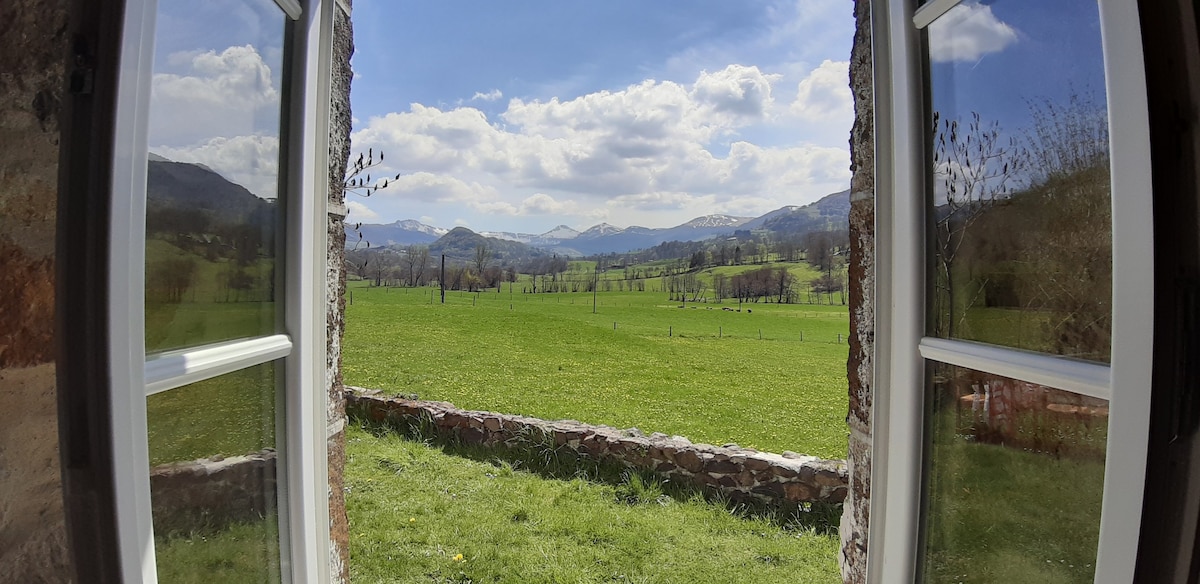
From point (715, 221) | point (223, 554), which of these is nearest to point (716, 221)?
point (715, 221)

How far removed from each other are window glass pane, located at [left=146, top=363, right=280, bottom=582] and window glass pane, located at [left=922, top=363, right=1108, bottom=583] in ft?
3.15

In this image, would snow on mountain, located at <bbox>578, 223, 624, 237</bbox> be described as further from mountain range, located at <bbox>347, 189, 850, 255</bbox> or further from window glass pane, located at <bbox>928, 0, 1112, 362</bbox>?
window glass pane, located at <bbox>928, 0, 1112, 362</bbox>

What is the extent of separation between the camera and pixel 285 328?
92 centimetres

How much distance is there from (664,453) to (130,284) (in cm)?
401

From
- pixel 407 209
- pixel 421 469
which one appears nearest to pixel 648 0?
pixel 407 209

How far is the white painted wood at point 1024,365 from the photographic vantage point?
0.56m

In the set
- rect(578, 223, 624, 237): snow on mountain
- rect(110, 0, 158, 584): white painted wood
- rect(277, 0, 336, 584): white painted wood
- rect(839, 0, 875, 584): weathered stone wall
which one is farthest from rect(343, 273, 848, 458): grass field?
rect(578, 223, 624, 237): snow on mountain

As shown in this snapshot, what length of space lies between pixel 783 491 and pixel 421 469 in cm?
260

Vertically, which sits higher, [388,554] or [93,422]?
[93,422]

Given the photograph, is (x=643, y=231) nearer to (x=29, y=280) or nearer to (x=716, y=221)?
(x=716, y=221)

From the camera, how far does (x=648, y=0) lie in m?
21.5

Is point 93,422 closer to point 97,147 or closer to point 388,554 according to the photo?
point 97,147

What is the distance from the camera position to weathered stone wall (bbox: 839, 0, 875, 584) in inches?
46.2

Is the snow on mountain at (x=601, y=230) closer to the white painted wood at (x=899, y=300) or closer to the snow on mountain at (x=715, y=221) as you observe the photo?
the snow on mountain at (x=715, y=221)
